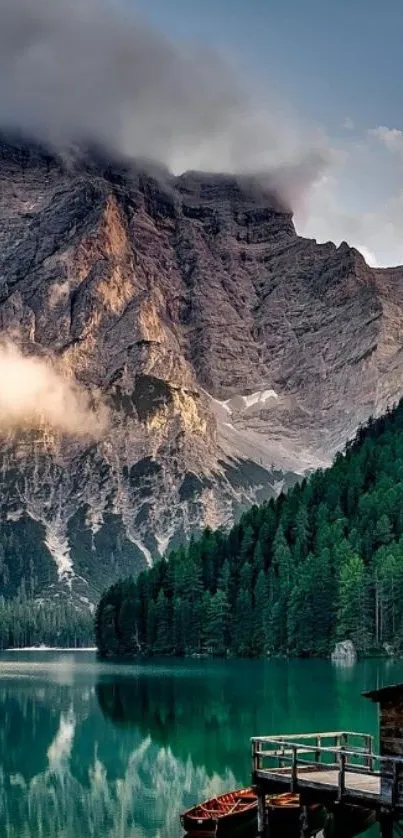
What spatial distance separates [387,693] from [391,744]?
1.77 metres

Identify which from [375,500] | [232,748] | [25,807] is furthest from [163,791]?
[375,500]

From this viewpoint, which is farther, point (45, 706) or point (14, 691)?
point (14, 691)

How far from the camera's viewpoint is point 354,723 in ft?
259

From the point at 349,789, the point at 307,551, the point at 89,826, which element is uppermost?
the point at 307,551

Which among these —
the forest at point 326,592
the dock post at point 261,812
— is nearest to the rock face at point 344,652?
the forest at point 326,592

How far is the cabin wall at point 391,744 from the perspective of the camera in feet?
131

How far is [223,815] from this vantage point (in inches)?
1877

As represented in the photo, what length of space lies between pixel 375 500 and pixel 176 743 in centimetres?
11133

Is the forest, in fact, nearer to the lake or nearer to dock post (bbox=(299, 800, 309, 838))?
the lake

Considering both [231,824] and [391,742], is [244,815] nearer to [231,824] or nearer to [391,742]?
[231,824]

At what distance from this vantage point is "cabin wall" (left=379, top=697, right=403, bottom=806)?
3984cm

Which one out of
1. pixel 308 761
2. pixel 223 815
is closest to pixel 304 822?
pixel 308 761

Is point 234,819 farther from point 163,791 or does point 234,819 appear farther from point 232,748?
point 232,748

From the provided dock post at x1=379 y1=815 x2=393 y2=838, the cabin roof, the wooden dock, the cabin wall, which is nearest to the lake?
the wooden dock
